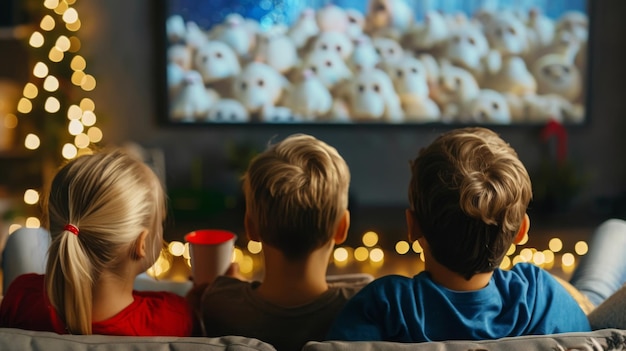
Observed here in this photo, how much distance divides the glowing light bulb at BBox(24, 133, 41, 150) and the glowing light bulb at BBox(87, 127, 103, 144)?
1.01 ft

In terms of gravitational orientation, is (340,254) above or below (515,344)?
below

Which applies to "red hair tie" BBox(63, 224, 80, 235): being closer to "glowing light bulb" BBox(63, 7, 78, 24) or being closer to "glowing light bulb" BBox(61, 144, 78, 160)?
"glowing light bulb" BBox(61, 144, 78, 160)

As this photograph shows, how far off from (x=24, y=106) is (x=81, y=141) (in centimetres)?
35

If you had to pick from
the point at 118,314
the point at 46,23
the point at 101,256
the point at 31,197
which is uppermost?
the point at 46,23

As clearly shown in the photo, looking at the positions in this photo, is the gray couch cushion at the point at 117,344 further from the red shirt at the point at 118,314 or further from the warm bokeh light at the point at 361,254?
the warm bokeh light at the point at 361,254

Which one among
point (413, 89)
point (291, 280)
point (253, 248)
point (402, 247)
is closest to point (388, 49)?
point (413, 89)

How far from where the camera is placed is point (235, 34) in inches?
168

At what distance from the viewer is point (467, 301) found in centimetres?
128

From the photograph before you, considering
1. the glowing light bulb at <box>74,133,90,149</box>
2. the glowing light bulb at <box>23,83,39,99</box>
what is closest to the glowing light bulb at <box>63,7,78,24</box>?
the glowing light bulb at <box>23,83,39,99</box>

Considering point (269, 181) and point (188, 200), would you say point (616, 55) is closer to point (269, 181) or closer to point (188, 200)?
point (188, 200)

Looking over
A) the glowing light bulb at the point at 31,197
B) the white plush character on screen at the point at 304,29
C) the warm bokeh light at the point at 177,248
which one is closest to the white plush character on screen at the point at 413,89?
the white plush character on screen at the point at 304,29

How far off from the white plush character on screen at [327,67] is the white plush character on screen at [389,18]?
0.25 metres

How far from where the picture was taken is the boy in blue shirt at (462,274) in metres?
1.25

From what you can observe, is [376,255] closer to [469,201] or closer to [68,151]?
[68,151]
